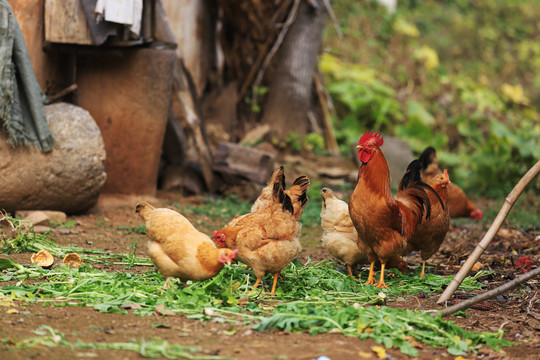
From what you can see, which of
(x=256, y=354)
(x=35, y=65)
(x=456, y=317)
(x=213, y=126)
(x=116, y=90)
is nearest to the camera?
(x=256, y=354)

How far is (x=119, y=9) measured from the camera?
6.88 m

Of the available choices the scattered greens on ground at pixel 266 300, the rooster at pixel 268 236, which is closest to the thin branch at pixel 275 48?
the rooster at pixel 268 236

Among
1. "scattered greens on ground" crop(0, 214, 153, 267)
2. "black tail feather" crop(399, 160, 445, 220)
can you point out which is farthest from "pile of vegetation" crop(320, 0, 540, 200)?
"scattered greens on ground" crop(0, 214, 153, 267)

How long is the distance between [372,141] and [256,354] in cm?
238

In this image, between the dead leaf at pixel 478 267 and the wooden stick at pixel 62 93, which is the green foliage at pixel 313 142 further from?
the dead leaf at pixel 478 267

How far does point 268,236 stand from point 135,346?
1603mm

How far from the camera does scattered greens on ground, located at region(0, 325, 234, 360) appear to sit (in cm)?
322

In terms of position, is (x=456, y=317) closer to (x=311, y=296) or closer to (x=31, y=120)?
(x=311, y=296)

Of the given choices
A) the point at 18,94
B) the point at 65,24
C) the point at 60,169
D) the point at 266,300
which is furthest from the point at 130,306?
the point at 65,24

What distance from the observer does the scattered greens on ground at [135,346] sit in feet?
10.6

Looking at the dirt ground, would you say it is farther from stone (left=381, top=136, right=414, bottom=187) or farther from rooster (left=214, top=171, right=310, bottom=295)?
stone (left=381, top=136, right=414, bottom=187)

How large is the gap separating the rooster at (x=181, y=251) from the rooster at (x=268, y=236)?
222 mm

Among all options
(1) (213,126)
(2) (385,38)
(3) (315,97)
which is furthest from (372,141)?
(2) (385,38)

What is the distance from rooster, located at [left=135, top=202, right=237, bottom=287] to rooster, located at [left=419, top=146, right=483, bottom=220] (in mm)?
3978
